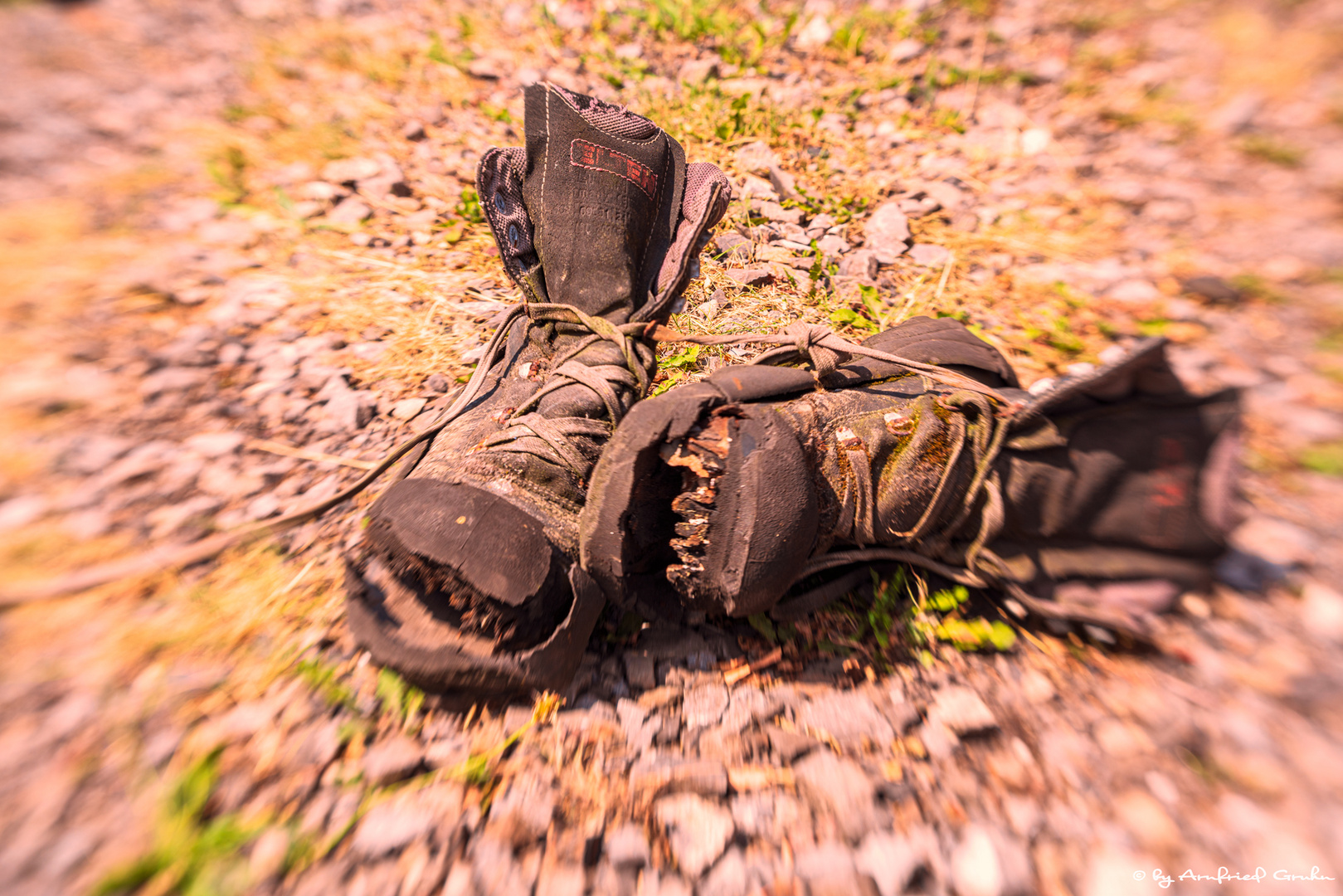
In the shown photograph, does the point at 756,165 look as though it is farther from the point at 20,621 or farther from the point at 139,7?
the point at 139,7

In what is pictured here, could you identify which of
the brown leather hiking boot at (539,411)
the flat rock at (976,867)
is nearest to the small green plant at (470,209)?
the brown leather hiking boot at (539,411)

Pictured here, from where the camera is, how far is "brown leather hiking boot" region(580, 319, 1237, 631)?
3.54 ft

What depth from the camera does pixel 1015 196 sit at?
2.35 m

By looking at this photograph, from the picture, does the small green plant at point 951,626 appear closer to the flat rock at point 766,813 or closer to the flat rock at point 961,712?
the flat rock at point 961,712

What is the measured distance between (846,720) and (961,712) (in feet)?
0.88

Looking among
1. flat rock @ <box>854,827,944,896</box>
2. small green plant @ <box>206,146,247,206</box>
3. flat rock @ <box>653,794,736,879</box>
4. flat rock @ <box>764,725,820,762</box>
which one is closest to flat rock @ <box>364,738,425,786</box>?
flat rock @ <box>653,794,736,879</box>

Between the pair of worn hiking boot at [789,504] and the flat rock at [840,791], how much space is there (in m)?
0.34

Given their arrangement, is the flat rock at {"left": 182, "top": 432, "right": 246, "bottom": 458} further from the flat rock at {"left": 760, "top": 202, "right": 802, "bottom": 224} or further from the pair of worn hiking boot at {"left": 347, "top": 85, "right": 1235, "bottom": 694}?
the flat rock at {"left": 760, "top": 202, "right": 802, "bottom": 224}

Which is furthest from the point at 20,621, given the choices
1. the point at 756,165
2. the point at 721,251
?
the point at 756,165

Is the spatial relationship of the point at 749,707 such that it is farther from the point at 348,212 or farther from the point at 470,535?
the point at 348,212

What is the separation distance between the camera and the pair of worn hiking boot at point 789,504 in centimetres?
107

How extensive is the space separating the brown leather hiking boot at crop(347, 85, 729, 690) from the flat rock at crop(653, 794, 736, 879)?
1.20 feet

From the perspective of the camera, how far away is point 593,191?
181 centimetres

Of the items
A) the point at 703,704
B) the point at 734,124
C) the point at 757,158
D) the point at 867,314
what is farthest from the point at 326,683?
the point at 734,124
